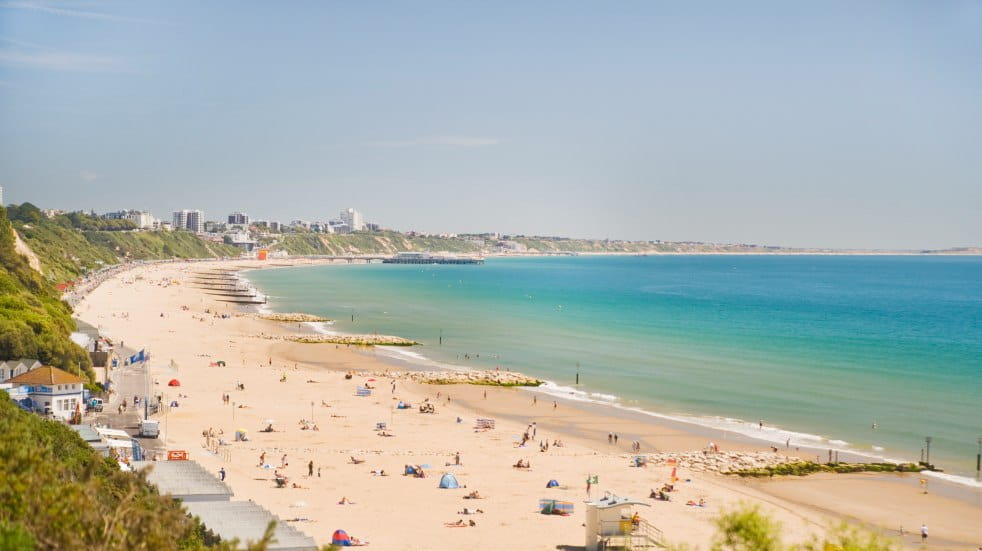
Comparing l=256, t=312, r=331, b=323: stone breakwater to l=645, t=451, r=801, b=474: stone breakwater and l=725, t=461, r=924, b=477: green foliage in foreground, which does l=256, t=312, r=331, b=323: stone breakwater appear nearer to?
l=645, t=451, r=801, b=474: stone breakwater

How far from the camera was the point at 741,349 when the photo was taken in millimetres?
72000

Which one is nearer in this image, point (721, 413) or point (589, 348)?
point (721, 413)

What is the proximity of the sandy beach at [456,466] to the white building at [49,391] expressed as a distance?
4370 millimetres

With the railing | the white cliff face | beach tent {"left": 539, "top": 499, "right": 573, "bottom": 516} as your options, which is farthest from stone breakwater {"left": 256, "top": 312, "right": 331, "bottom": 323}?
the railing

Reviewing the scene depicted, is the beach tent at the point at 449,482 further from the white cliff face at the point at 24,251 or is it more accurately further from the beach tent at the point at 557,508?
the white cliff face at the point at 24,251

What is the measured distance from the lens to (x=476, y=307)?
376ft

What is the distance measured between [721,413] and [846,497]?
14.8 meters

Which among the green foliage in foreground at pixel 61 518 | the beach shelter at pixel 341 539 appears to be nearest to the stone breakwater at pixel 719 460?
the beach shelter at pixel 341 539

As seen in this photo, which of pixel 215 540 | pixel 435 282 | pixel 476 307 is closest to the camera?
pixel 215 540

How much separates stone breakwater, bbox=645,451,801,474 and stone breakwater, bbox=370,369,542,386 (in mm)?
19870

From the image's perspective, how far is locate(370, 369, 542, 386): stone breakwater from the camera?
5562cm

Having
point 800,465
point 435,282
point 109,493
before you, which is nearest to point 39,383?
point 109,493

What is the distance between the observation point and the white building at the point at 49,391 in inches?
1430

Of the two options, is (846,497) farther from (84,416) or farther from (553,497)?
(84,416)
